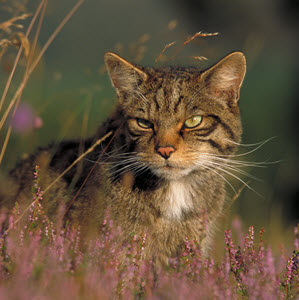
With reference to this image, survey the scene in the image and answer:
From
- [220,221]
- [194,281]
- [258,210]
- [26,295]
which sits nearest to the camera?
[26,295]

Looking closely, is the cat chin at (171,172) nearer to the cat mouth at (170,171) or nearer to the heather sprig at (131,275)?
the cat mouth at (170,171)

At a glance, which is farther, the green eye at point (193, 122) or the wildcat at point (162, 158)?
the green eye at point (193, 122)

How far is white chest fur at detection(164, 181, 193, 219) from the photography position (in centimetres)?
348

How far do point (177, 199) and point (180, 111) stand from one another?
74cm

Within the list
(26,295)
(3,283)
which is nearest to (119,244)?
(3,283)

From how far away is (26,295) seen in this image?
4.95 feet

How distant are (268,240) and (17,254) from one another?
65.4 inches

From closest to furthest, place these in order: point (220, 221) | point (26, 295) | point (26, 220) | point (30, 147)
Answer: point (26, 295) → point (26, 220) → point (30, 147) → point (220, 221)

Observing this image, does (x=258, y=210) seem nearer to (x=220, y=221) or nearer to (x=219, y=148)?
(x=220, y=221)

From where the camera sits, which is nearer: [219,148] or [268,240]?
[268,240]

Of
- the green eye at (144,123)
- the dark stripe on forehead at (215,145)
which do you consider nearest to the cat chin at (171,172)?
the dark stripe on forehead at (215,145)

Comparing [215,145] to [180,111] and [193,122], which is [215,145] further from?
[180,111]

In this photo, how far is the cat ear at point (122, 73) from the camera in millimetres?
3502

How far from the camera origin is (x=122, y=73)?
12.0 ft
